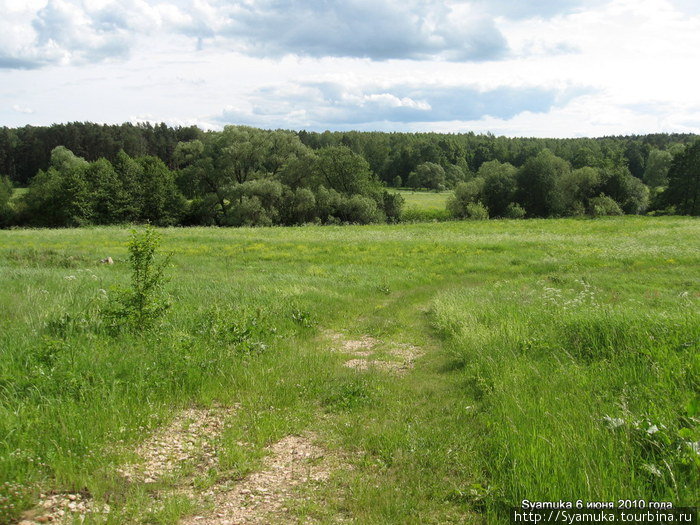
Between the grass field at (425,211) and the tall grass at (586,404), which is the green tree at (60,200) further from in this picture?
the tall grass at (586,404)

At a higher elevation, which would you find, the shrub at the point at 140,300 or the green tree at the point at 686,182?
the green tree at the point at 686,182

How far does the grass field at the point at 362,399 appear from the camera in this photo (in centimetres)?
464

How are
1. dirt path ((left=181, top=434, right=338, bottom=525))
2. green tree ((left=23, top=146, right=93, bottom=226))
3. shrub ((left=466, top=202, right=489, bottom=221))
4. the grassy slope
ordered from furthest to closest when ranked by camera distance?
the grassy slope → shrub ((left=466, top=202, right=489, bottom=221)) → green tree ((left=23, top=146, right=93, bottom=226)) → dirt path ((left=181, top=434, right=338, bottom=525))

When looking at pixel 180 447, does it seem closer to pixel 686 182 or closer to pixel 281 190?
pixel 281 190

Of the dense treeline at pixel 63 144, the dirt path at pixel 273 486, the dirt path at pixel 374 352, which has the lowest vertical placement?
the dirt path at pixel 374 352

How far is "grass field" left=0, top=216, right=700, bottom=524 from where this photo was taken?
464 cm

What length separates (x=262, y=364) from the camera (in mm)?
8570

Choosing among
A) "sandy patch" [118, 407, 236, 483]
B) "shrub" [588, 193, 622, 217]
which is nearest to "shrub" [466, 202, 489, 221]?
"shrub" [588, 193, 622, 217]

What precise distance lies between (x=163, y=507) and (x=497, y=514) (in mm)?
3369

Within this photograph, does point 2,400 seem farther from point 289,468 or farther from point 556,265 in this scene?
point 556,265

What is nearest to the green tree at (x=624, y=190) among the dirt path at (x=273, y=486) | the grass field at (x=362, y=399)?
the grass field at (x=362, y=399)

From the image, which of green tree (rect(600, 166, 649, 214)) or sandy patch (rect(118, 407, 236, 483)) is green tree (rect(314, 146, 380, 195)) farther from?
sandy patch (rect(118, 407, 236, 483))

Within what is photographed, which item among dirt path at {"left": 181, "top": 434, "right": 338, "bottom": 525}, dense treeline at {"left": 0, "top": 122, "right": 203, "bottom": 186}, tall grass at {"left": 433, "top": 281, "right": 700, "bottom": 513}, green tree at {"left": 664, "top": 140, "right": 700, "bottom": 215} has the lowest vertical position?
dirt path at {"left": 181, "top": 434, "right": 338, "bottom": 525}

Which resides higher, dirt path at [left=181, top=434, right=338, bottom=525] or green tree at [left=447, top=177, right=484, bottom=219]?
green tree at [left=447, top=177, right=484, bottom=219]
